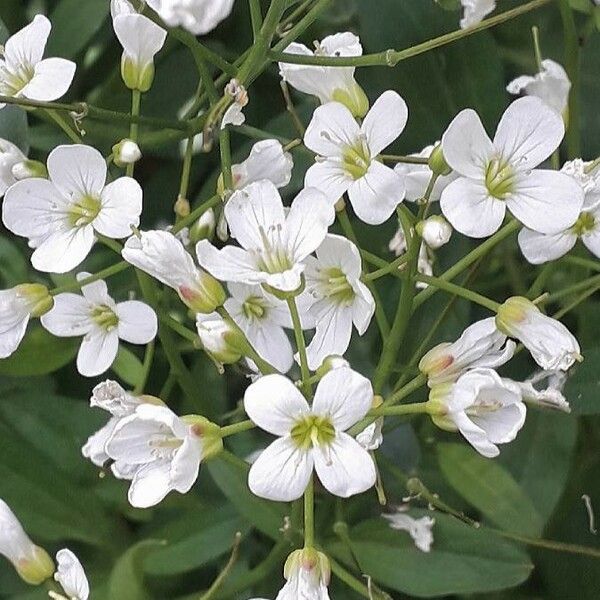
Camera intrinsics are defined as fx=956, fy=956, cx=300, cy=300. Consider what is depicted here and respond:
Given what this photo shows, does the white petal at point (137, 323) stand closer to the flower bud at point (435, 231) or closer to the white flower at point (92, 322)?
the white flower at point (92, 322)

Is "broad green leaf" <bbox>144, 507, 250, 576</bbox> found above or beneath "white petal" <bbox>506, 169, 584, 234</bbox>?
beneath

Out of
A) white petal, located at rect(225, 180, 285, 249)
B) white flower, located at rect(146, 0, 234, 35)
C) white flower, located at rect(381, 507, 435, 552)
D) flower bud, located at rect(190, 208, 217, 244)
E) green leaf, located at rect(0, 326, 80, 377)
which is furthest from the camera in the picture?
green leaf, located at rect(0, 326, 80, 377)

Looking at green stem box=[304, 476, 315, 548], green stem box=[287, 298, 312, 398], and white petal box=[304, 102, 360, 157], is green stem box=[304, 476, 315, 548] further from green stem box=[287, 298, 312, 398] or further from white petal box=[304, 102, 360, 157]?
white petal box=[304, 102, 360, 157]

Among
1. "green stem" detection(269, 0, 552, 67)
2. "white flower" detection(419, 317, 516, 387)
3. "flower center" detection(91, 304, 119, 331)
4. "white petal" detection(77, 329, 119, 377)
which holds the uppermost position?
"green stem" detection(269, 0, 552, 67)

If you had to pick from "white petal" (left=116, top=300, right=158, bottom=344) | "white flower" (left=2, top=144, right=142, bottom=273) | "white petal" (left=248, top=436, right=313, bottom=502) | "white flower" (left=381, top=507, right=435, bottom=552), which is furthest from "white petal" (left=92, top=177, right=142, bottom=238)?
"white flower" (left=381, top=507, right=435, bottom=552)

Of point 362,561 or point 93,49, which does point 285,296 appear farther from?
point 93,49

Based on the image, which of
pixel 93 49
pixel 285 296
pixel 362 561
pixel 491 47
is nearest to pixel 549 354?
pixel 285 296

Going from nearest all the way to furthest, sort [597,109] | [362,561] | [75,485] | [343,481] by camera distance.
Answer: [343,481]
[362,561]
[75,485]
[597,109]

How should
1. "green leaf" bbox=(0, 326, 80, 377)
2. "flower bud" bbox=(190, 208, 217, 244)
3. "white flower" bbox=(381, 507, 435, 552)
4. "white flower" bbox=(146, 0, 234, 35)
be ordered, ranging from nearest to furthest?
"white flower" bbox=(146, 0, 234, 35), "flower bud" bbox=(190, 208, 217, 244), "white flower" bbox=(381, 507, 435, 552), "green leaf" bbox=(0, 326, 80, 377)
